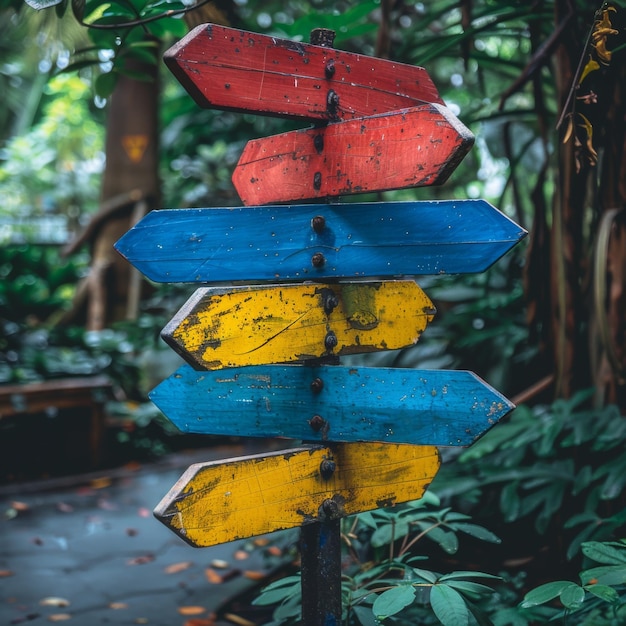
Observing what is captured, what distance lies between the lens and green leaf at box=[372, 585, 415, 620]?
1.46 m

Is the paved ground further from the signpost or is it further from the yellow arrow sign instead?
the yellow arrow sign

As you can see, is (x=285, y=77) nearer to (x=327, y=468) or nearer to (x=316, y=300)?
(x=316, y=300)

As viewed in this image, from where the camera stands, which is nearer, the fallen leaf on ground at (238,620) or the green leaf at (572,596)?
the green leaf at (572,596)

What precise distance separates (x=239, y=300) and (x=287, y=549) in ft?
6.04

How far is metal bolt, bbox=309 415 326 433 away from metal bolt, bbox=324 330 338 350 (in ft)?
0.51

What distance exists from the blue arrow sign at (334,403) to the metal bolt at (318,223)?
308mm

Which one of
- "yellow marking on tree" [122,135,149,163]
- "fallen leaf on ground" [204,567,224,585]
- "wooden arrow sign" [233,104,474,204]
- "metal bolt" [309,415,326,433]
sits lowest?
"fallen leaf on ground" [204,567,224,585]

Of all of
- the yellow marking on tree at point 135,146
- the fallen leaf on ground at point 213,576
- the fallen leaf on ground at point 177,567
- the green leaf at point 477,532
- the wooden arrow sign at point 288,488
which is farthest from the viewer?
the yellow marking on tree at point 135,146

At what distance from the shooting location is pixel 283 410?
163 cm

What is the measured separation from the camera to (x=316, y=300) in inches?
64.1

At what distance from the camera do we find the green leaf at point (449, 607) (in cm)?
148

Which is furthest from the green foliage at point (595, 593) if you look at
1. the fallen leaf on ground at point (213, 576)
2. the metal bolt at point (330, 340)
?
the fallen leaf on ground at point (213, 576)

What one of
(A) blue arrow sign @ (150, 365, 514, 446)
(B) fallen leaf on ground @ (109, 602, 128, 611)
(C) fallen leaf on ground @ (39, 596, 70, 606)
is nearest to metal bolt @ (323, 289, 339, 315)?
(A) blue arrow sign @ (150, 365, 514, 446)

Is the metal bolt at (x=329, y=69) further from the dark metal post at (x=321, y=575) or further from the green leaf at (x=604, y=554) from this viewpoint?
the green leaf at (x=604, y=554)
